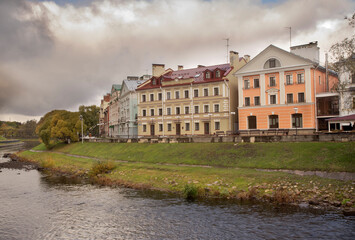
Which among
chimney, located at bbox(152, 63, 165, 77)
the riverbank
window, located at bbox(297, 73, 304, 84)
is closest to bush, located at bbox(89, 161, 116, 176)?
the riverbank

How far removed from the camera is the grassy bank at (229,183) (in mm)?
24938

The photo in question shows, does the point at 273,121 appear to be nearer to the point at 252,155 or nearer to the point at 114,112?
the point at 252,155

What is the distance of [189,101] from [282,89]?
19.3 meters

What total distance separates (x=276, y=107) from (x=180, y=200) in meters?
33.1

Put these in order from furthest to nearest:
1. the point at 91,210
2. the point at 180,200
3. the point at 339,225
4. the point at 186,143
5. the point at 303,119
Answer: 1. the point at 303,119
2. the point at 186,143
3. the point at 180,200
4. the point at 91,210
5. the point at 339,225

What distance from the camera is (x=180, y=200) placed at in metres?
28.0

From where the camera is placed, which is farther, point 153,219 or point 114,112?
point 114,112

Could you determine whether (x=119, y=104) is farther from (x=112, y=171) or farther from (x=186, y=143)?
(x=112, y=171)

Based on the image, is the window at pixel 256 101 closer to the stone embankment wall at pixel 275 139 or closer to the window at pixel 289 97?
the window at pixel 289 97

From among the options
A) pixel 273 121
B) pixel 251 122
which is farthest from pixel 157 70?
pixel 273 121

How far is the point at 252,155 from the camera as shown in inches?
1460

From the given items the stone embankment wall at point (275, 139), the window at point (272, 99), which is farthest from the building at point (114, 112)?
the window at point (272, 99)

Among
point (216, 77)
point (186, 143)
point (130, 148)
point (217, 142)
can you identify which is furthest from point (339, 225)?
point (216, 77)

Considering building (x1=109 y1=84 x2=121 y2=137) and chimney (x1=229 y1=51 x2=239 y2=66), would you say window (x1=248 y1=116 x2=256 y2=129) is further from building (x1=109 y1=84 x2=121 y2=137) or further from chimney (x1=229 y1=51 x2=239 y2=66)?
building (x1=109 y1=84 x2=121 y2=137)
